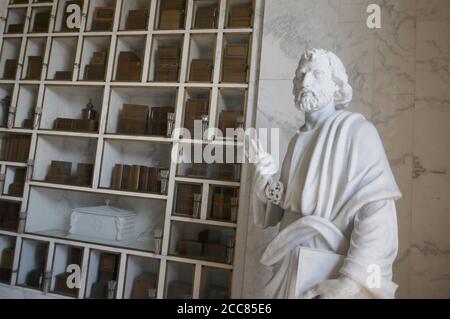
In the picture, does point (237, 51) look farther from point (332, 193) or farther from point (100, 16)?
point (332, 193)

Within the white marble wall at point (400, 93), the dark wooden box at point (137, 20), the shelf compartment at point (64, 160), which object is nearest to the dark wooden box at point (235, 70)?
the white marble wall at point (400, 93)

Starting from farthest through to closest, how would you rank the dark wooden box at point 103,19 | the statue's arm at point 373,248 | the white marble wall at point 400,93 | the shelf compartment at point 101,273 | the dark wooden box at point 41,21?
the dark wooden box at point 41,21, the dark wooden box at point 103,19, the shelf compartment at point 101,273, the white marble wall at point 400,93, the statue's arm at point 373,248

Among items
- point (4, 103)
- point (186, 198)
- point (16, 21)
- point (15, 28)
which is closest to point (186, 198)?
point (186, 198)

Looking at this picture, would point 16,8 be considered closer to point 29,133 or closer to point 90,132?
point 29,133

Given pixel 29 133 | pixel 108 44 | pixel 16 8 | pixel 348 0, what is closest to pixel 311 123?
pixel 348 0

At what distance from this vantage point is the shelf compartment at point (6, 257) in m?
2.35

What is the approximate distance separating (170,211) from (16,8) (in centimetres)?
212

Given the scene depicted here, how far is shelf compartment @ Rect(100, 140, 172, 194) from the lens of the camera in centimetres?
221

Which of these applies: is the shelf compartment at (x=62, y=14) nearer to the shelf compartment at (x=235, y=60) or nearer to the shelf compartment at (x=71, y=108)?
the shelf compartment at (x=71, y=108)

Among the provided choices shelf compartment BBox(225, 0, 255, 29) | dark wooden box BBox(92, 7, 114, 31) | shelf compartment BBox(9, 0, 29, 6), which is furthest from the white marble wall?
shelf compartment BBox(9, 0, 29, 6)

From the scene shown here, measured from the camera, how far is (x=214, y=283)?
2.00 m

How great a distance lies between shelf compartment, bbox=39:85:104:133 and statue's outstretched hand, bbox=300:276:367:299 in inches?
75.3

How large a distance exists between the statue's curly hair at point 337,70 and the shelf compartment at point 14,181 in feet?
7.32

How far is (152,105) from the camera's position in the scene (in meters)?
2.46
